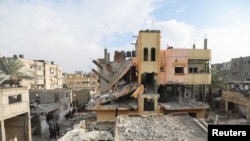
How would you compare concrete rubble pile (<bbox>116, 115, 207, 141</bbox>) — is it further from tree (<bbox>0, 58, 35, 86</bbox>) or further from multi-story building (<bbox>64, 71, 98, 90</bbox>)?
multi-story building (<bbox>64, 71, 98, 90</bbox>)

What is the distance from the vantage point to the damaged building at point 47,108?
24969 mm

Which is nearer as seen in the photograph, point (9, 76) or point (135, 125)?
point (135, 125)

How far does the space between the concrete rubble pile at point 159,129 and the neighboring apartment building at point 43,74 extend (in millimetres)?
35283

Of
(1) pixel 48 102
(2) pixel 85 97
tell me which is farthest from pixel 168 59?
(2) pixel 85 97

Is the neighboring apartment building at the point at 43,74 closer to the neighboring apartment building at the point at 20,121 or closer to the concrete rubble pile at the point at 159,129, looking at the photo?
the neighboring apartment building at the point at 20,121

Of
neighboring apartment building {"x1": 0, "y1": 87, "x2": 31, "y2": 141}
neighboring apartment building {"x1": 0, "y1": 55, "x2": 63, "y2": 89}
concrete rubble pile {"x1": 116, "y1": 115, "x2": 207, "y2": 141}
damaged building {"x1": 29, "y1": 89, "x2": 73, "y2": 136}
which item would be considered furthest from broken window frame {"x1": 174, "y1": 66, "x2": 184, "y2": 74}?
neighboring apartment building {"x1": 0, "y1": 55, "x2": 63, "y2": 89}

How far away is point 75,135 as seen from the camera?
10422 mm

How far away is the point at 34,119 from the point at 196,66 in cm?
1978

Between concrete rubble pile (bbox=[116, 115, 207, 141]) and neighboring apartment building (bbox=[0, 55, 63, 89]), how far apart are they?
3528 centimetres

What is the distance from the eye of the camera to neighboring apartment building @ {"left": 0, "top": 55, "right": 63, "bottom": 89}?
141ft

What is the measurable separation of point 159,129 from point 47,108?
70.0ft

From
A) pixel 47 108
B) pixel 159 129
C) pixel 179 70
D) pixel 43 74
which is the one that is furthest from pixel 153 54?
pixel 43 74

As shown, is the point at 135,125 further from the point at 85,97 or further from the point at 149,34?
the point at 85,97

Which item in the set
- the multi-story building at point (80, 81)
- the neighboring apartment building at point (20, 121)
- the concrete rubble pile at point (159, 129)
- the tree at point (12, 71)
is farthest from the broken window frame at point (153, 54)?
the multi-story building at point (80, 81)
